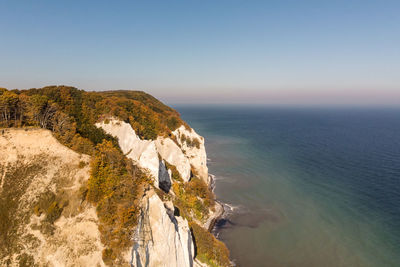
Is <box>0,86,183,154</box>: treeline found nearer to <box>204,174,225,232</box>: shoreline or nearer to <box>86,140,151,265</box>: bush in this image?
<box>86,140,151,265</box>: bush

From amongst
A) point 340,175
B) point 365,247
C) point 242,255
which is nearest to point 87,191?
point 242,255

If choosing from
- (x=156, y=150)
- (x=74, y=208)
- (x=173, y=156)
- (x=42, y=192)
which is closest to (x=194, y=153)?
(x=173, y=156)

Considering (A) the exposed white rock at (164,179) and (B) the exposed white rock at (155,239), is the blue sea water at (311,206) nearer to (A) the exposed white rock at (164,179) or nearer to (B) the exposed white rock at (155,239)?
(A) the exposed white rock at (164,179)

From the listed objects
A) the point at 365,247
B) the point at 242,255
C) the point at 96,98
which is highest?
the point at 96,98

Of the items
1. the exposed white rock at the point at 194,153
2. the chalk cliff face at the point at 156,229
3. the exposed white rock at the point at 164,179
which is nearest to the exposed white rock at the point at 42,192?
the chalk cliff face at the point at 156,229

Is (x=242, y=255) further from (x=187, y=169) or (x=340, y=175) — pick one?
(x=340, y=175)

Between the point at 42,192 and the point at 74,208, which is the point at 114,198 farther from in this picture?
the point at 42,192
